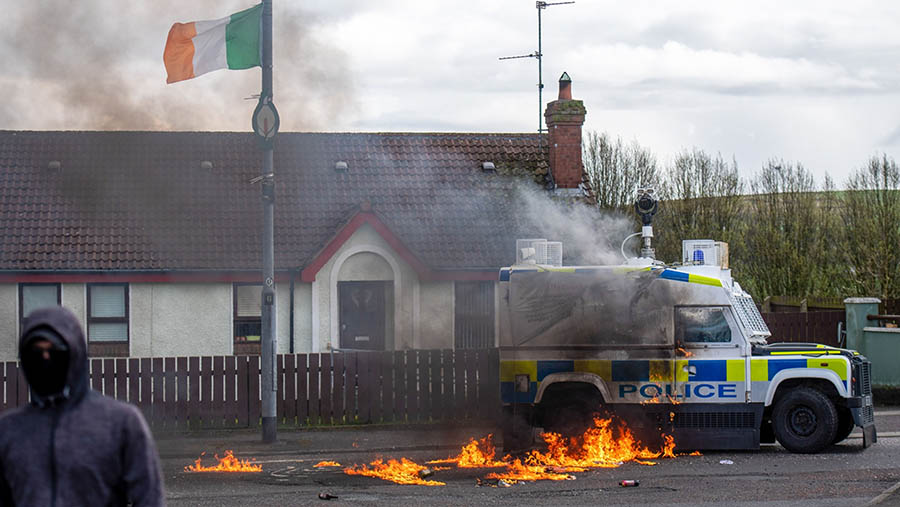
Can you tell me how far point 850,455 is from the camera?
12.7m

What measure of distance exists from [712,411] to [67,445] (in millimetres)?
10202

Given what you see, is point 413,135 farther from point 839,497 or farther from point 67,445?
point 67,445

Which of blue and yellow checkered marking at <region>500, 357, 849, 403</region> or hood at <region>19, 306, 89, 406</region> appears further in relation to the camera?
blue and yellow checkered marking at <region>500, 357, 849, 403</region>

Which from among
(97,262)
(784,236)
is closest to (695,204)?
(784,236)

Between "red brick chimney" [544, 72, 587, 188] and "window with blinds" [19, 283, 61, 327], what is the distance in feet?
36.0

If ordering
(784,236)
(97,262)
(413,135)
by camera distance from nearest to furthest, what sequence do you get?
(97,262) → (413,135) → (784,236)

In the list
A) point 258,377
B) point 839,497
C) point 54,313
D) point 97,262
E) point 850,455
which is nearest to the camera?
point 54,313

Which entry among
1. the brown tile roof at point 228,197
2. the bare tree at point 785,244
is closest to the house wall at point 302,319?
the brown tile roof at point 228,197

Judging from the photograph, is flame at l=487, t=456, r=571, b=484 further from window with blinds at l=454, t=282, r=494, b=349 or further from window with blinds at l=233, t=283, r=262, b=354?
window with blinds at l=233, t=283, r=262, b=354

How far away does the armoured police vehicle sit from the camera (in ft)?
42.0

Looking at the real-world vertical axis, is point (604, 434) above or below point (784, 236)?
below

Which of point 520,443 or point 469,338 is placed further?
point 469,338

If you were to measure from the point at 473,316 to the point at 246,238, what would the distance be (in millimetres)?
4932

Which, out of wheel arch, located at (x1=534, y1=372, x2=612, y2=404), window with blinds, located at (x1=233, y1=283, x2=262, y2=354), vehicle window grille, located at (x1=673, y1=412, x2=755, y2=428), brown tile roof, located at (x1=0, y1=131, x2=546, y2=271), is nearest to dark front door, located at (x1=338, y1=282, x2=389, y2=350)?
brown tile roof, located at (x1=0, y1=131, x2=546, y2=271)
